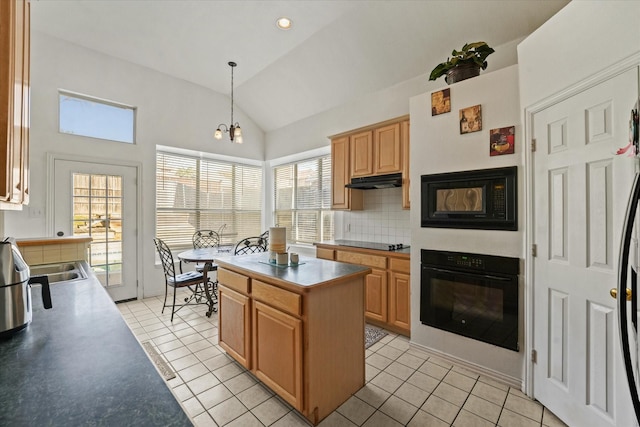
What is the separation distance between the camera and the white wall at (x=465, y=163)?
2.09m

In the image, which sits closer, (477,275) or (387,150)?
(477,275)

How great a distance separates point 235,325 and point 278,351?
590 mm

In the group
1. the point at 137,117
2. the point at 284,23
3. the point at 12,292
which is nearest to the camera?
the point at 12,292

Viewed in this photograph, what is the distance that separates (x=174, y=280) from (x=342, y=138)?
282 cm

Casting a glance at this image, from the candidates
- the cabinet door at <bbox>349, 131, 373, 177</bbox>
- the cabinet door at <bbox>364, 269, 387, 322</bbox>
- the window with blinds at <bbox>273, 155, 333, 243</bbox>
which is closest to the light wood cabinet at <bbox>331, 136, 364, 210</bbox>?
the cabinet door at <bbox>349, 131, 373, 177</bbox>

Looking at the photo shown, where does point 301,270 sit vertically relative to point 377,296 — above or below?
above

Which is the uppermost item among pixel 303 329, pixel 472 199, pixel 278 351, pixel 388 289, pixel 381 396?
pixel 472 199

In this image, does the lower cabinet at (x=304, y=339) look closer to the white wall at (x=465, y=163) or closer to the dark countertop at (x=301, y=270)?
the dark countertop at (x=301, y=270)

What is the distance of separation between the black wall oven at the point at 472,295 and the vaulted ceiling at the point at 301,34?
86.2 inches

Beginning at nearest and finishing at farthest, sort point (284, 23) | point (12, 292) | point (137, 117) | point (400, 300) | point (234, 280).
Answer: point (12, 292)
point (234, 280)
point (400, 300)
point (284, 23)
point (137, 117)

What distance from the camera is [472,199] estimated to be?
230 centimetres

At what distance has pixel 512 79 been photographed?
6.87 ft

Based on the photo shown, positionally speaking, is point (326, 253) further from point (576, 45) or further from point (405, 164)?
point (576, 45)

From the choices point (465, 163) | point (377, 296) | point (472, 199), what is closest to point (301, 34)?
point (465, 163)
